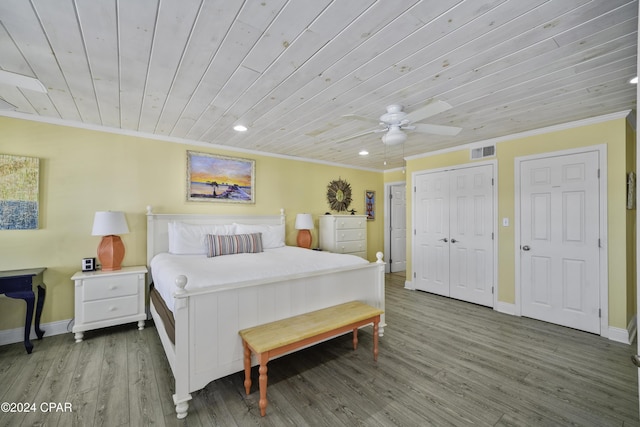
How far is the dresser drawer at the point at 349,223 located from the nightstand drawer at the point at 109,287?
3.21 metres

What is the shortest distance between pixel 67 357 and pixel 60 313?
84cm

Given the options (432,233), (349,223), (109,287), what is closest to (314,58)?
(109,287)

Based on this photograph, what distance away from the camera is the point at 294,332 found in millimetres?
2100

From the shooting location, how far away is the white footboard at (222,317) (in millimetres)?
1875

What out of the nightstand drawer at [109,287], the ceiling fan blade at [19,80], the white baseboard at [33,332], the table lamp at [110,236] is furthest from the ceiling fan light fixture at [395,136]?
the white baseboard at [33,332]

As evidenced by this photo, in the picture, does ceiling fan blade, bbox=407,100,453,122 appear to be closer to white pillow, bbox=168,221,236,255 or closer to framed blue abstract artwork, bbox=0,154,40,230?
white pillow, bbox=168,221,236,255

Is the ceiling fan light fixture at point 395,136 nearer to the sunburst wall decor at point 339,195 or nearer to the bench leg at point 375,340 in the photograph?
the bench leg at point 375,340

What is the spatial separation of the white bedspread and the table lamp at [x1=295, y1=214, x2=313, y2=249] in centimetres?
151

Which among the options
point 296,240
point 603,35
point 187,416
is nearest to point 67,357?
point 187,416

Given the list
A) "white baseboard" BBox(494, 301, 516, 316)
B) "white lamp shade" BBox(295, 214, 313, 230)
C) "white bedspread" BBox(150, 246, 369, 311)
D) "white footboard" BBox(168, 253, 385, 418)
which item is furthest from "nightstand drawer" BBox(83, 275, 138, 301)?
"white baseboard" BBox(494, 301, 516, 316)

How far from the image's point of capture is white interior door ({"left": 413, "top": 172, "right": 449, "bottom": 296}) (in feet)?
14.9

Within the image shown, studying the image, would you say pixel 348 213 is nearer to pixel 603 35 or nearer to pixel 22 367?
pixel 603 35

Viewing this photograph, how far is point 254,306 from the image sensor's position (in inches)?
87.4

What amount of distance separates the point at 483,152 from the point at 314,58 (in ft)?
10.9
